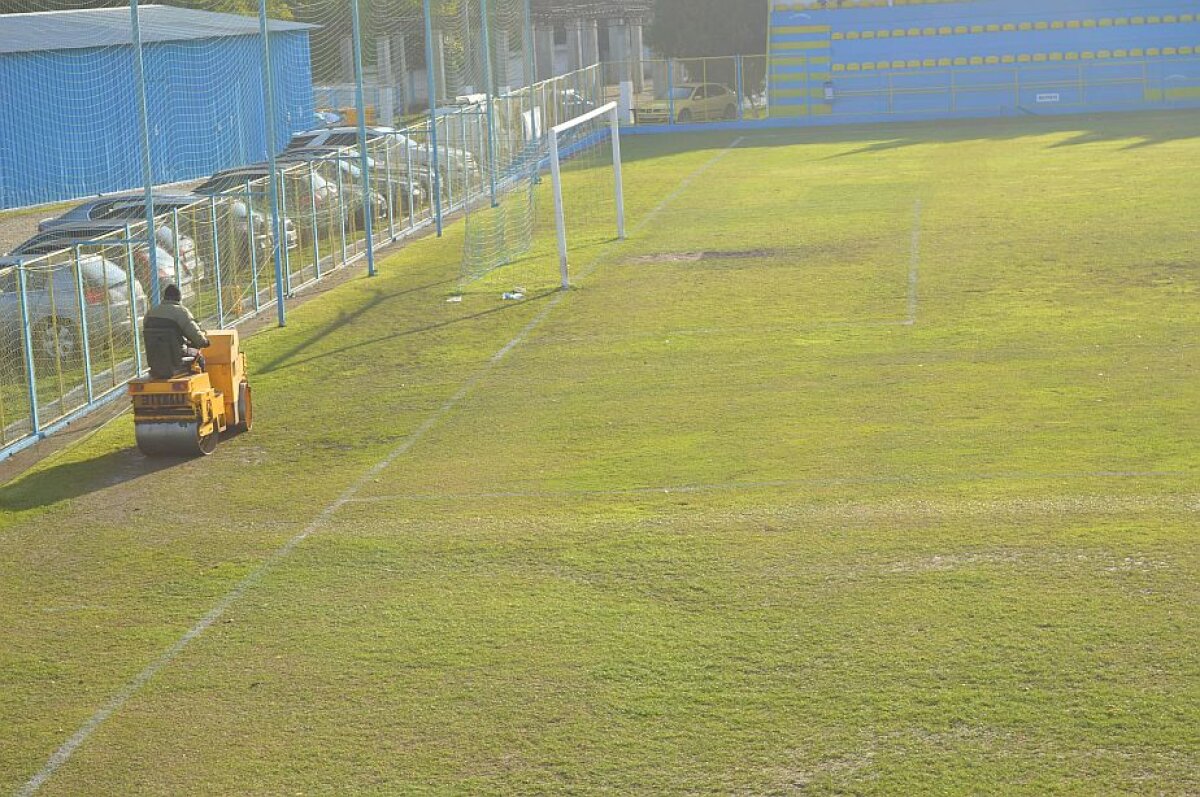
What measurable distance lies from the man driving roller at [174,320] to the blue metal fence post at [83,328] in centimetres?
236

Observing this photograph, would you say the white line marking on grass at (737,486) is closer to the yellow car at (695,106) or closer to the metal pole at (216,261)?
the metal pole at (216,261)

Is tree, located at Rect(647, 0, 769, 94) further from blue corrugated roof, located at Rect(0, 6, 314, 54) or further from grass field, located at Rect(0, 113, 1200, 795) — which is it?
grass field, located at Rect(0, 113, 1200, 795)

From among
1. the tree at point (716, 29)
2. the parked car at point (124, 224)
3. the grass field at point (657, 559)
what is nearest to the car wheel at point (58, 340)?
the parked car at point (124, 224)

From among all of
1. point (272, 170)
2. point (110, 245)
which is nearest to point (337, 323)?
point (272, 170)

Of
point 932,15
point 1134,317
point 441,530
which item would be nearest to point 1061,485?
point 441,530

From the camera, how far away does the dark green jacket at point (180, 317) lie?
14156 mm

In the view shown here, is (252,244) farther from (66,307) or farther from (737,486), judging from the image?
(737,486)

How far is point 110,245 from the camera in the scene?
1697 cm

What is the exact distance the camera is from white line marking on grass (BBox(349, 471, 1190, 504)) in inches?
488

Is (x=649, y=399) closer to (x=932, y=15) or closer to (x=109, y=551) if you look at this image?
(x=109, y=551)

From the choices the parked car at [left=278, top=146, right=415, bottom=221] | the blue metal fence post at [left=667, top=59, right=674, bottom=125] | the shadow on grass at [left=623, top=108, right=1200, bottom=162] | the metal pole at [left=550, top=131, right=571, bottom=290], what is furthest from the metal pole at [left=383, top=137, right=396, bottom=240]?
the blue metal fence post at [left=667, top=59, right=674, bottom=125]

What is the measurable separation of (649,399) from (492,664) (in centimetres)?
688

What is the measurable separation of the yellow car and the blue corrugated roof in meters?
19.0

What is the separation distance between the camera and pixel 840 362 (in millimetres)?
17125
